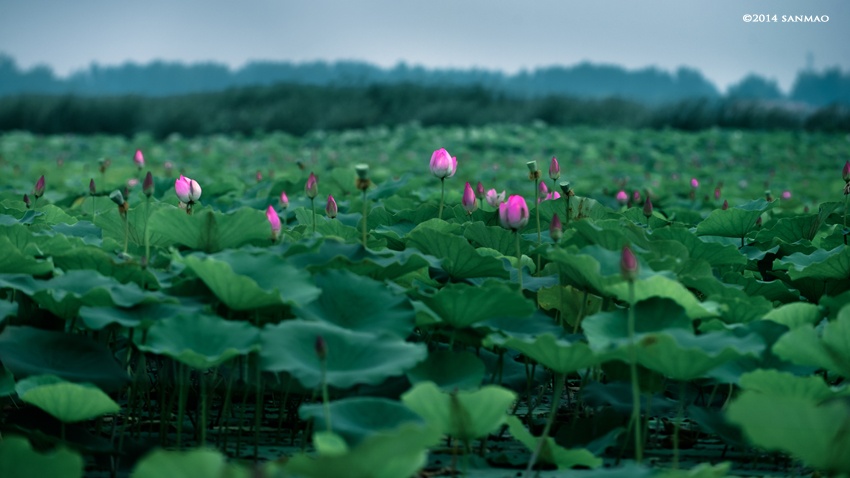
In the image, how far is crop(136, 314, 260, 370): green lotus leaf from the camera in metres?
1.66

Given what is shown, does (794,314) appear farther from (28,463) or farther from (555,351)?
(28,463)

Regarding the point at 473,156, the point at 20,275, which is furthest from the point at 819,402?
the point at 473,156

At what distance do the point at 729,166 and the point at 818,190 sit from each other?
12.5 feet

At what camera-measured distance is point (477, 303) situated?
1818 mm

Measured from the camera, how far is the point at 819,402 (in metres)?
1.67

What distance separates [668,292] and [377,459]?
0.87 metres

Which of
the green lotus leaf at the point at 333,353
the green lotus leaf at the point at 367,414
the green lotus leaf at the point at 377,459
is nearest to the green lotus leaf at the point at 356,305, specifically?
the green lotus leaf at the point at 333,353

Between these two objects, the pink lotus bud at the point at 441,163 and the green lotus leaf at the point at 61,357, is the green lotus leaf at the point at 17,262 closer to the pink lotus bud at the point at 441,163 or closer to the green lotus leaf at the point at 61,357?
the green lotus leaf at the point at 61,357

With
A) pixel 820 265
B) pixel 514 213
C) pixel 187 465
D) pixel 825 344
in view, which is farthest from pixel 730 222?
pixel 187 465

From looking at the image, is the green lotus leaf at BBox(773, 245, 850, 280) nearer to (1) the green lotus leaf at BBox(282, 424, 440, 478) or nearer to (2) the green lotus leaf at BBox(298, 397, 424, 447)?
(2) the green lotus leaf at BBox(298, 397, 424, 447)

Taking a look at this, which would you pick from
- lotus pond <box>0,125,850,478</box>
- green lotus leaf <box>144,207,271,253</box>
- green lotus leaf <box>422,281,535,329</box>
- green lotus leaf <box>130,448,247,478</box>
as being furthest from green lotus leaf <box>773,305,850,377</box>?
green lotus leaf <box>144,207,271,253</box>

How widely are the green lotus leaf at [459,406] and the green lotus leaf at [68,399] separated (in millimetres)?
552

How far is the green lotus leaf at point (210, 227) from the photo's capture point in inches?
82.1

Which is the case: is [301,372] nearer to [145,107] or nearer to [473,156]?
[473,156]
